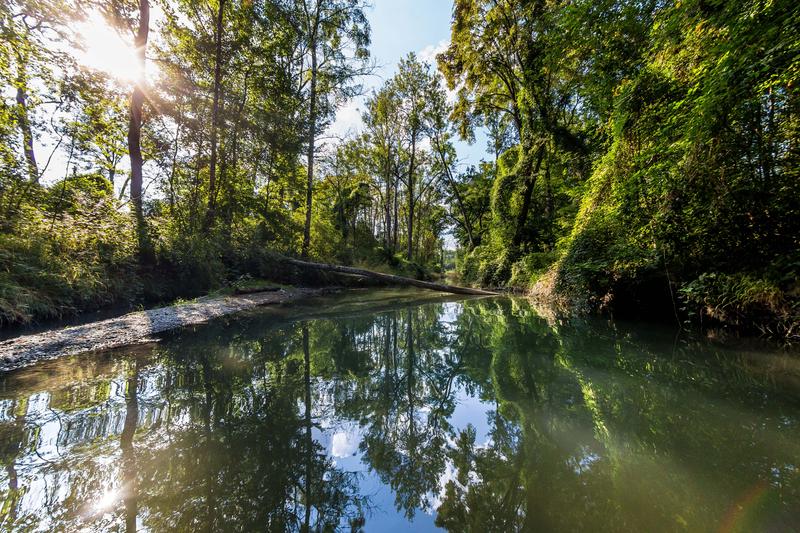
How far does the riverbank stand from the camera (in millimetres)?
3869

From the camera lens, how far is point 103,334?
4.79 meters

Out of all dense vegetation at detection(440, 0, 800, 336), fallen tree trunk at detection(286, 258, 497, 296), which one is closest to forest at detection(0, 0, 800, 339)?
dense vegetation at detection(440, 0, 800, 336)

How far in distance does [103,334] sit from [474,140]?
62.0 feet

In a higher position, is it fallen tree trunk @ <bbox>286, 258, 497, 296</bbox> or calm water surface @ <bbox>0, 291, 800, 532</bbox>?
fallen tree trunk @ <bbox>286, 258, 497, 296</bbox>

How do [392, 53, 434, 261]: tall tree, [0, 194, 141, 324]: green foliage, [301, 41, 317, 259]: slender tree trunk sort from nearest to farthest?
[0, 194, 141, 324]: green foliage, [301, 41, 317, 259]: slender tree trunk, [392, 53, 434, 261]: tall tree

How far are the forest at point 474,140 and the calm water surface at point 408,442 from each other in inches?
83.4

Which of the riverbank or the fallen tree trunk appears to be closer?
the riverbank

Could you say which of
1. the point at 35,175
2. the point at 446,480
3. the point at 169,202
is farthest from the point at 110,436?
the point at 169,202

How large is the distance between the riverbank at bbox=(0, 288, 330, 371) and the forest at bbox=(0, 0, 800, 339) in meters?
1.64

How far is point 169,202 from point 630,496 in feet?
46.0

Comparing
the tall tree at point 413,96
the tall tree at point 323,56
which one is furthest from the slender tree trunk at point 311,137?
the tall tree at point 413,96

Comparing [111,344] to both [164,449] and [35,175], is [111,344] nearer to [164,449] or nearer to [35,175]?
[164,449]

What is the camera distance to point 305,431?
88.8 inches

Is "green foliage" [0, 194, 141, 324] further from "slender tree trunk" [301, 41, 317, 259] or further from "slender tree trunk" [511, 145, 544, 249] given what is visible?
"slender tree trunk" [511, 145, 544, 249]
